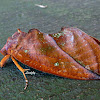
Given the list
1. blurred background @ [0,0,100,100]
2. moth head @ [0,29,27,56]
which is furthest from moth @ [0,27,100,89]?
blurred background @ [0,0,100,100]

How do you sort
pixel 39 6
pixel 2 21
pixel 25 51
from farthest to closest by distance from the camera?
1. pixel 39 6
2. pixel 2 21
3. pixel 25 51

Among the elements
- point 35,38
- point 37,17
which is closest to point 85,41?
point 35,38

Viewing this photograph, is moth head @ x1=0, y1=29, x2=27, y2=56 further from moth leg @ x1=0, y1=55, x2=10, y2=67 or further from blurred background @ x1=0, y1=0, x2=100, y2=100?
blurred background @ x1=0, y1=0, x2=100, y2=100

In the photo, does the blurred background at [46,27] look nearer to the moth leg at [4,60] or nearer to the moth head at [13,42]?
the moth leg at [4,60]

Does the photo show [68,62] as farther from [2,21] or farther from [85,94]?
[2,21]

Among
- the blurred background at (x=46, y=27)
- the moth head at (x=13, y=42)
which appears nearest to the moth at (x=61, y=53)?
the moth head at (x=13, y=42)

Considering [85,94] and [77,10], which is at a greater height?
[77,10]
